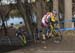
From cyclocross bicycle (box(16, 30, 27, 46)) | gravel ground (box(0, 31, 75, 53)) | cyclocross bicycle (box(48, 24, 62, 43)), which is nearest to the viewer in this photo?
gravel ground (box(0, 31, 75, 53))

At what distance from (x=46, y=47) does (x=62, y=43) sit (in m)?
1.59

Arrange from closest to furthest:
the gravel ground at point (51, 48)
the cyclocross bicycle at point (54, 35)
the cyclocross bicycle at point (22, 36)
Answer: the gravel ground at point (51, 48), the cyclocross bicycle at point (22, 36), the cyclocross bicycle at point (54, 35)

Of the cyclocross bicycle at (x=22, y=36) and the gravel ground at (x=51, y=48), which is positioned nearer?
the gravel ground at (x=51, y=48)

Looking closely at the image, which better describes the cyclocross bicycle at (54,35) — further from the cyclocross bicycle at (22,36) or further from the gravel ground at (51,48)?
the cyclocross bicycle at (22,36)

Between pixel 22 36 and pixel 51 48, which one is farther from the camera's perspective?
pixel 22 36

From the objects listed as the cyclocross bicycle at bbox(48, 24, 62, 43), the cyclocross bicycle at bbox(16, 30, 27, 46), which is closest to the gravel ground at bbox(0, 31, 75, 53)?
the cyclocross bicycle at bbox(48, 24, 62, 43)

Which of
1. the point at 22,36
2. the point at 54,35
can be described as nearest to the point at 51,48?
the point at 54,35

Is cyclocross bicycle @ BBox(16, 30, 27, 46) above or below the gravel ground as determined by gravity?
above

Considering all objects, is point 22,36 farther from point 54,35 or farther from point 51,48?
point 51,48

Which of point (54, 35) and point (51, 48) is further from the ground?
point (54, 35)

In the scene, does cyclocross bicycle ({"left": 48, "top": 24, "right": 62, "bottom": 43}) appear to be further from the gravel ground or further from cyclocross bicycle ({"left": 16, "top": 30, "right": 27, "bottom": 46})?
cyclocross bicycle ({"left": 16, "top": 30, "right": 27, "bottom": 46})

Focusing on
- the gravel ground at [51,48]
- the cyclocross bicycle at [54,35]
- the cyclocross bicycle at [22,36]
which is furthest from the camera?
the cyclocross bicycle at [54,35]

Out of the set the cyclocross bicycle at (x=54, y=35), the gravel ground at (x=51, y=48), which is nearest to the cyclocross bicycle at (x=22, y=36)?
the gravel ground at (x=51, y=48)

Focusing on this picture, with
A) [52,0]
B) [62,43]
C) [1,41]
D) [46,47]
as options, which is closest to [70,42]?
[62,43]
